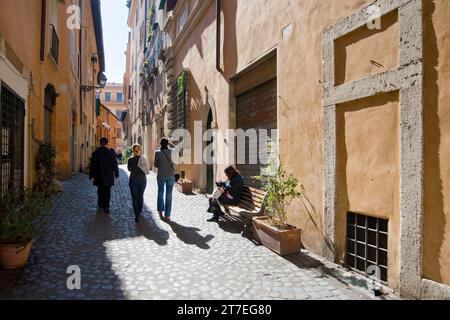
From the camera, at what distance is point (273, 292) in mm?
3250

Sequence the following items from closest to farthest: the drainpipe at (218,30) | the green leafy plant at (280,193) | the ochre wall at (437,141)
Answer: the ochre wall at (437,141) → the green leafy plant at (280,193) → the drainpipe at (218,30)

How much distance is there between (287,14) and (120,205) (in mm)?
5710

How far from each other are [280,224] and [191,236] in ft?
5.15

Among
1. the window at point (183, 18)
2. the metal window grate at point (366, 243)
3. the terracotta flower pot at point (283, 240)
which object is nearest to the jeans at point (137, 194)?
the terracotta flower pot at point (283, 240)

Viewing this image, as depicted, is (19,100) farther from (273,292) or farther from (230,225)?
(273,292)

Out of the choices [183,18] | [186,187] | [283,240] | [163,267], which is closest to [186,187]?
[186,187]

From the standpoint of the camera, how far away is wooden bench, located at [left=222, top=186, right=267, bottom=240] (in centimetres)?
532

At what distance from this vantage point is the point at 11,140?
6012 millimetres

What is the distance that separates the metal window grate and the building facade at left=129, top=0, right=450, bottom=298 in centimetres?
1

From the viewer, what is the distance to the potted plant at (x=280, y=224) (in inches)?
173

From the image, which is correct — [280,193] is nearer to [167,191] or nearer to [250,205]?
[250,205]

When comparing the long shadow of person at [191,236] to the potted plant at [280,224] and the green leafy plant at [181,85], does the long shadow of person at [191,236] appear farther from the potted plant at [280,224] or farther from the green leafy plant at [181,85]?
the green leafy plant at [181,85]
